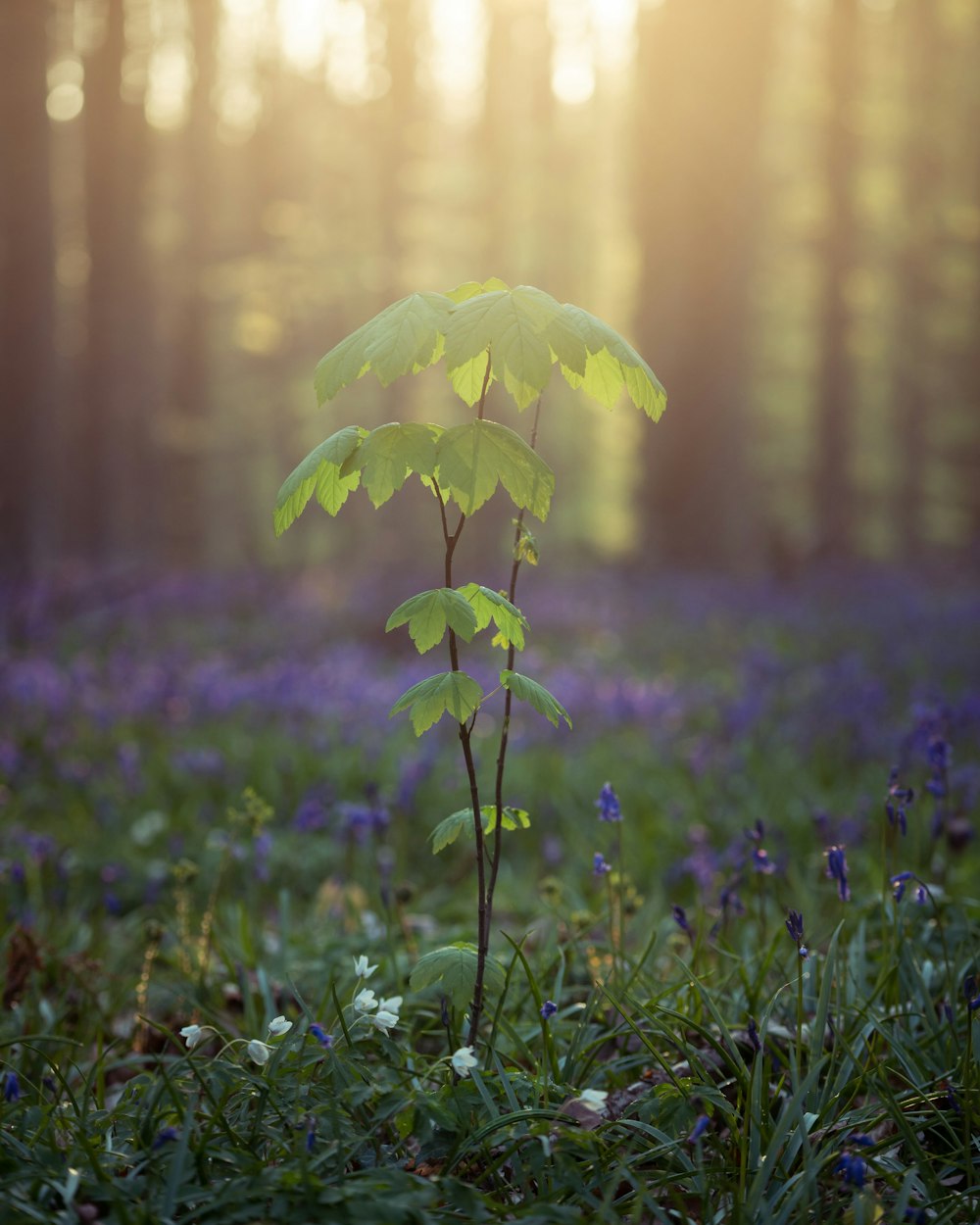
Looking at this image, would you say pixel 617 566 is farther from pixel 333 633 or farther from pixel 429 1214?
pixel 429 1214

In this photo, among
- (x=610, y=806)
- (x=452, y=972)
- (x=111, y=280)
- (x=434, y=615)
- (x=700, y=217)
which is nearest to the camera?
(x=434, y=615)

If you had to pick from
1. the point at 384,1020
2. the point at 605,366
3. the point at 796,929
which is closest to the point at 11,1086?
the point at 384,1020

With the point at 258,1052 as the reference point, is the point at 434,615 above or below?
above

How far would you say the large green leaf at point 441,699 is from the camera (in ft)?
5.49

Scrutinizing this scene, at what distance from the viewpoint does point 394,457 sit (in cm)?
164

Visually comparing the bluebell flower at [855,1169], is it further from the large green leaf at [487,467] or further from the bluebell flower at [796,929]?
the large green leaf at [487,467]

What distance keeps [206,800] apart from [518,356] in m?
3.68

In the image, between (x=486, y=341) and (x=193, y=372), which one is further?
(x=193, y=372)

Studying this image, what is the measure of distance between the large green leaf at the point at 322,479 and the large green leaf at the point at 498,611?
0.93ft

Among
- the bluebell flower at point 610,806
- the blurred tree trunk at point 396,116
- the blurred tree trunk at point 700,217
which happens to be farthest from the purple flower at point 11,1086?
the blurred tree trunk at point 396,116

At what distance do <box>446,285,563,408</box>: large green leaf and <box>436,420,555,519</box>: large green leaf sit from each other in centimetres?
10

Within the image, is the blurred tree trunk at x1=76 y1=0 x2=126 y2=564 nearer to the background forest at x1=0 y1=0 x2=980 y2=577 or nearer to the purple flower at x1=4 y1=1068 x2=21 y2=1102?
the background forest at x1=0 y1=0 x2=980 y2=577

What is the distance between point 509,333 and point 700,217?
1070 centimetres

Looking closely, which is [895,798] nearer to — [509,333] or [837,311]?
[509,333]
